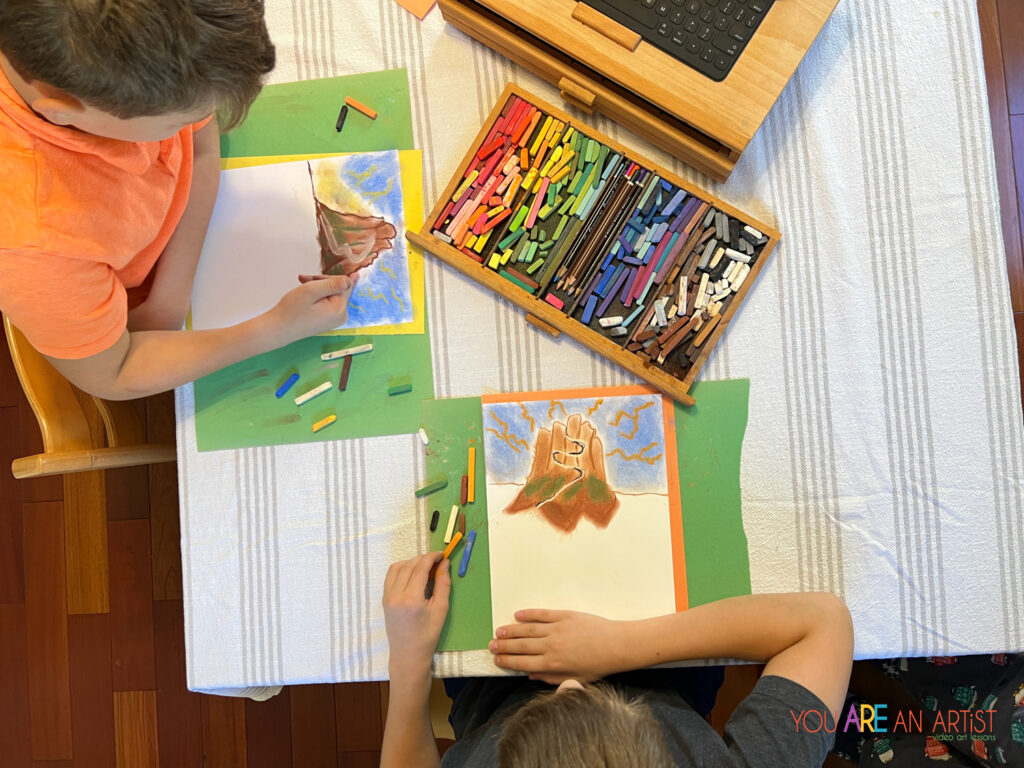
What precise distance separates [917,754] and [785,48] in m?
0.85

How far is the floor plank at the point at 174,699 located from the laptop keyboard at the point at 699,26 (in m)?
1.28

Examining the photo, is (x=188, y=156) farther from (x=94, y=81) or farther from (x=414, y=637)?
(x=414, y=637)

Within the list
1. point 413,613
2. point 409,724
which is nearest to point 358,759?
point 409,724

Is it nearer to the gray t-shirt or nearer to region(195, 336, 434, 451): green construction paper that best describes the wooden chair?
region(195, 336, 434, 451): green construction paper

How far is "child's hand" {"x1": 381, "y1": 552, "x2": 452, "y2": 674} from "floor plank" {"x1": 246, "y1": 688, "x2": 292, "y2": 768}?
72cm

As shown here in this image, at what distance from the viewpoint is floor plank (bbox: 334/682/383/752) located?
53.6 inches

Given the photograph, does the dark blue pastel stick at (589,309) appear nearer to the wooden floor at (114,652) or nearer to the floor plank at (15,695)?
the wooden floor at (114,652)

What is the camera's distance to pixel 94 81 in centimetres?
53

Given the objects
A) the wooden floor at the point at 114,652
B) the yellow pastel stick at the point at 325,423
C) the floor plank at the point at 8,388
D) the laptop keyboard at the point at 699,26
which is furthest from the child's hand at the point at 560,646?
the floor plank at the point at 8,388

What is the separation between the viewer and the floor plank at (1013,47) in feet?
4.34

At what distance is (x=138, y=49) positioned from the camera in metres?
0.52

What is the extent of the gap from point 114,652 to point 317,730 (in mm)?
425

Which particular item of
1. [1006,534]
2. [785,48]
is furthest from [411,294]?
[1006,534]

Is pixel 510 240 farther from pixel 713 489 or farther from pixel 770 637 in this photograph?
pixel 770 637
